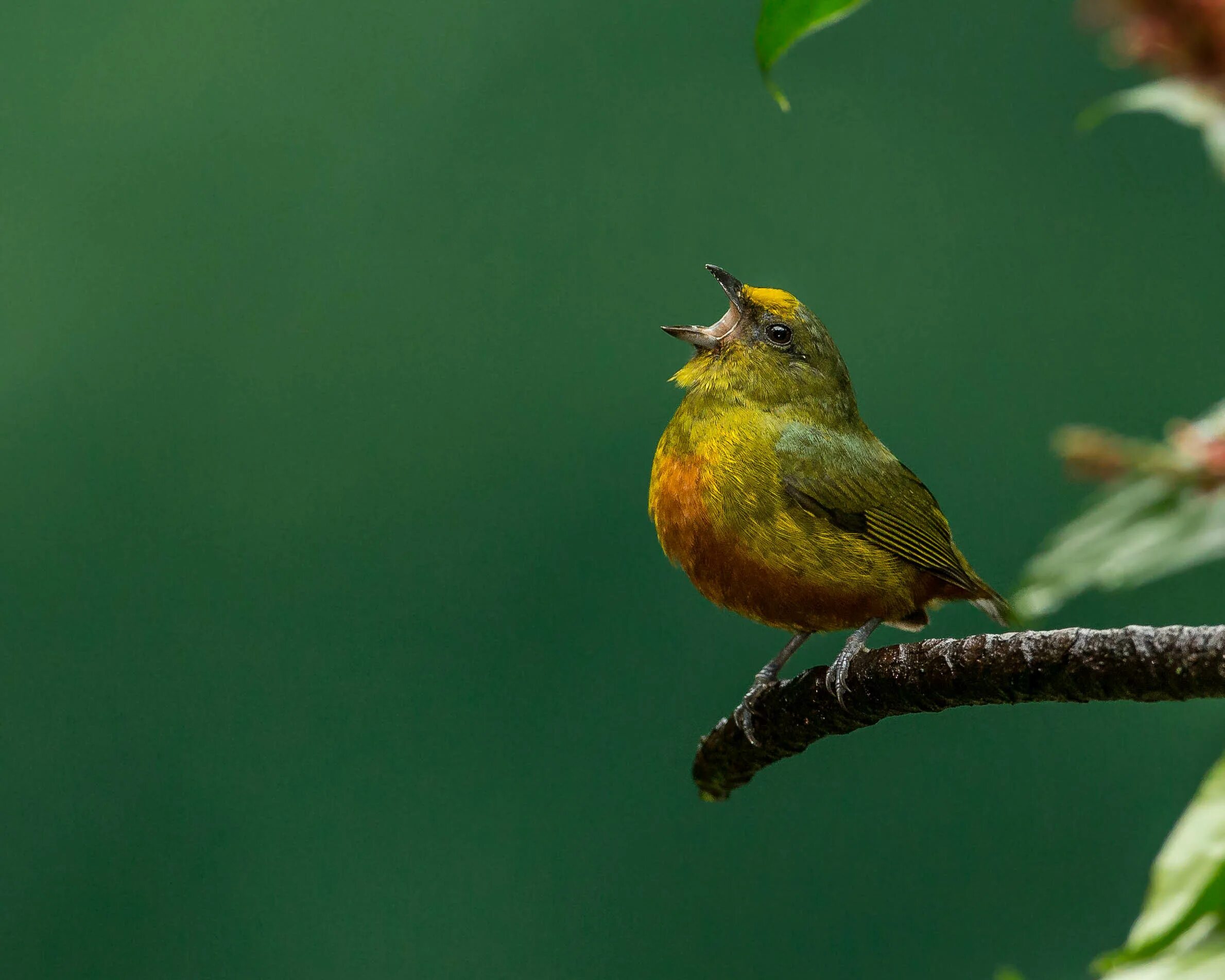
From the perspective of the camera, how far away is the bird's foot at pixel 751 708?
1.94 metres

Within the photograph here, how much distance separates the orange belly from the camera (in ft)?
6.72

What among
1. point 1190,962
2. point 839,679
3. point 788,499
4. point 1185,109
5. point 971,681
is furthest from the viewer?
point 788,499

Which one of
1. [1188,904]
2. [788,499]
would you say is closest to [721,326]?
[788,499]

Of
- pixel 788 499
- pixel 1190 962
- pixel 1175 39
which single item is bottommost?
pixel 1190 962

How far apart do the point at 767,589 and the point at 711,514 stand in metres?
0.15

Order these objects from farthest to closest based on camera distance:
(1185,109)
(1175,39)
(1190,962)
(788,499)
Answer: (788,499) < (1185,109) < (1190,962) < (1175,39)

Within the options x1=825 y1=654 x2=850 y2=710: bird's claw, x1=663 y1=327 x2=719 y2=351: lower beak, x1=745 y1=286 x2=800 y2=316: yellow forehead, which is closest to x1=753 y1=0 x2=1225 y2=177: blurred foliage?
x1=825 y1=654 x2=850 y2=710: bird's claw

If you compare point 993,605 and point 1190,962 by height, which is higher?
point 993,605

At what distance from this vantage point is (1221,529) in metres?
0.44

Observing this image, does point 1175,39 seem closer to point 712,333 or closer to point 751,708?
point 751,708

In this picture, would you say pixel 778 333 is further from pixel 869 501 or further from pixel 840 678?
pixel 840 678

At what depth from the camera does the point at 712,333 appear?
93.1 inches

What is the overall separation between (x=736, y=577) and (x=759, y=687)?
189 mm

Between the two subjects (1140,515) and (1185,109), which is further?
(1185,109)
